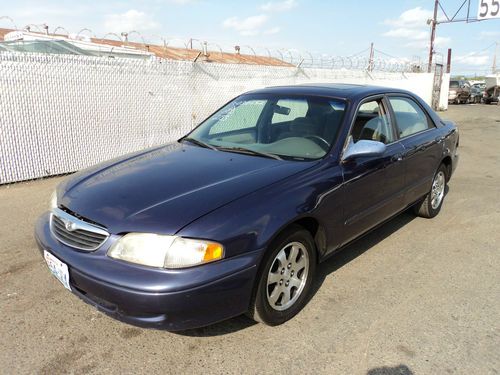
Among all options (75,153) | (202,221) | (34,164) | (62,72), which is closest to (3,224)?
(34,164)

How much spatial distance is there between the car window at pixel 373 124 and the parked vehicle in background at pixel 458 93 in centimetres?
3012

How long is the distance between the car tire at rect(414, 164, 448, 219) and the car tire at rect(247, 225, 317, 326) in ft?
8.00

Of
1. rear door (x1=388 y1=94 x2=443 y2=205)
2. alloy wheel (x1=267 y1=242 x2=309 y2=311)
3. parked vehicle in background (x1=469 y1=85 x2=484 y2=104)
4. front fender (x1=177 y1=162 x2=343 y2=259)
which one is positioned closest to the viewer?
front fender (x1=177 y1=162 x2=343 y2=259)

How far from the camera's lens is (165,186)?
2.83 m

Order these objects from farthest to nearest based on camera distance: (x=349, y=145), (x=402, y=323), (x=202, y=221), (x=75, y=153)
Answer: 1. (x=75, y=153)
2. (x=349, y=145)
3. (x=402, y=323)
4. (x=202, y=221)

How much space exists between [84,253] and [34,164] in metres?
4.90

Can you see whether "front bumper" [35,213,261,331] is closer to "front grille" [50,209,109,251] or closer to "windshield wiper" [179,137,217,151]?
"front grille" [50,209,109,251]

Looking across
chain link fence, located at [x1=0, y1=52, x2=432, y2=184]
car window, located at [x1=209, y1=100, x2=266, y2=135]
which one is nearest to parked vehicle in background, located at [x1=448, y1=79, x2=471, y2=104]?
chain link fence, located at [x1=0, y1=52, x2=432, y2=184]

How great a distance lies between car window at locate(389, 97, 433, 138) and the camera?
4.26 meters

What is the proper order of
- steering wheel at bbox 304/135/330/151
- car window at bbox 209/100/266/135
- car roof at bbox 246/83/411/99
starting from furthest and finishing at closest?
car window at bbox 209/100/266/135 < car roof at bbox 246/83/411/99 < steering wheel at bbox 304/135/330/151

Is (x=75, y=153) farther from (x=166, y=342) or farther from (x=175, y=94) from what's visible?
(x=166, y=342)

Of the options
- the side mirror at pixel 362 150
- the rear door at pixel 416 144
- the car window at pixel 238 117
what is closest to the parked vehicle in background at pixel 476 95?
the rear door at pixel 416 144

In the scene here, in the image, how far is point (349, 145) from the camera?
11.1ft

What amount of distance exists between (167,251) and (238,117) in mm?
2176
